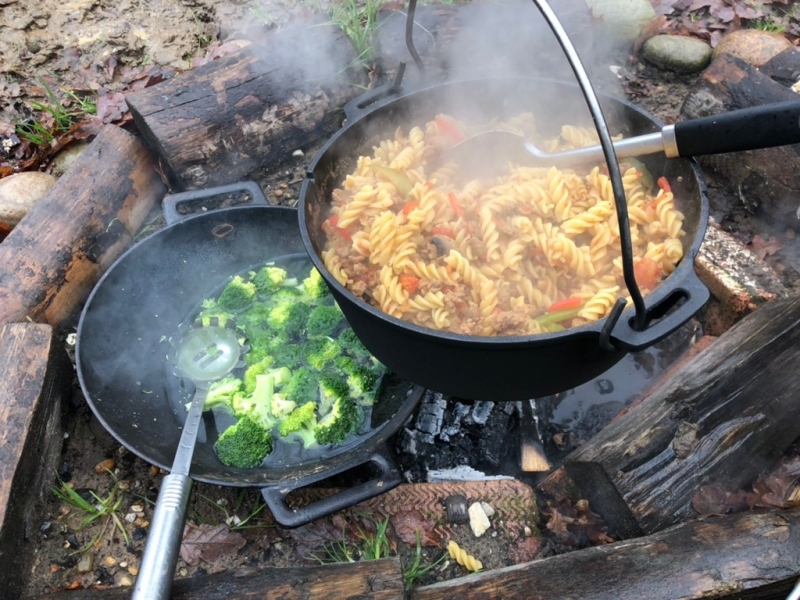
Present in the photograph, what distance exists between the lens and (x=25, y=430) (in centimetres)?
304

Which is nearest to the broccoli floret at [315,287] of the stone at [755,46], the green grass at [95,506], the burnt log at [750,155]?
the green grass at [95,506]

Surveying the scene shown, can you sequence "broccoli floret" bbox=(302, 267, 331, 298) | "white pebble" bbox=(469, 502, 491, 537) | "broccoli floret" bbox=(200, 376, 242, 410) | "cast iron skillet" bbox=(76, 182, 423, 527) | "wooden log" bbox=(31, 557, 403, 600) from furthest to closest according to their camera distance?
"broccoli floret" bbox=(302, 267, 331, 298) < "broccoli floret" bbox=(200, 376, 242, 410) < "white pebble" bbox=(469, 502, 491, 537) < "cast iron skillet" bbox=(76, 182, 423, 527) < "wooden log" bbox=(31, 557, 403, 600)

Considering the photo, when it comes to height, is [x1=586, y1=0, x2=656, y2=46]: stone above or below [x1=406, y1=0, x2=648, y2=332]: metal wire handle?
below

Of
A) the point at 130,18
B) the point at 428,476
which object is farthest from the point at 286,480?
the point at 130,18

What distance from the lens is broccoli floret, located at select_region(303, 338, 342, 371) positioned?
11.7ft

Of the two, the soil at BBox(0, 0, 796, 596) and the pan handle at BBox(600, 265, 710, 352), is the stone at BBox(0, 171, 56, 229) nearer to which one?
the soil at BBox(0, 0, 796, 596)

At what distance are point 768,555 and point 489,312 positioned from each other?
1615 millimetres

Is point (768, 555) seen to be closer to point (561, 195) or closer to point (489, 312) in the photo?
point (489, 312)

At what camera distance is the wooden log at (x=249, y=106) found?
433 centimetres

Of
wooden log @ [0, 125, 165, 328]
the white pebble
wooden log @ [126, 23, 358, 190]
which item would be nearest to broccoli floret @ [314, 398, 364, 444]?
the white pebble

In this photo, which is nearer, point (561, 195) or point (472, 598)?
point (472, 598)

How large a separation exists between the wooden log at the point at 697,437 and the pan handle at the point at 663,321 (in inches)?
45.2

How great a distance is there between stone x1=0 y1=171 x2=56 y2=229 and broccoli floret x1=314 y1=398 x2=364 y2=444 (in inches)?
Result: 122

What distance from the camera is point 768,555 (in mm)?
2418
